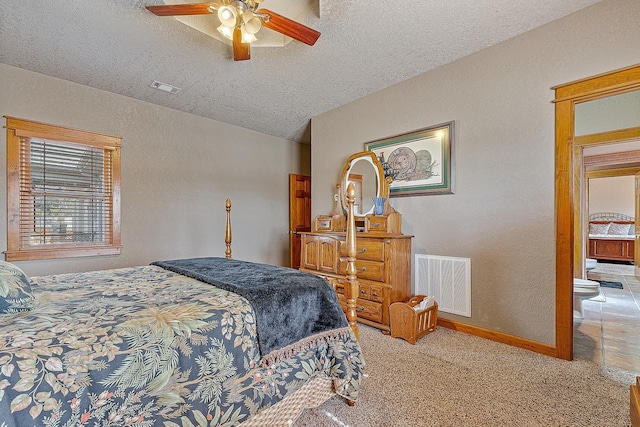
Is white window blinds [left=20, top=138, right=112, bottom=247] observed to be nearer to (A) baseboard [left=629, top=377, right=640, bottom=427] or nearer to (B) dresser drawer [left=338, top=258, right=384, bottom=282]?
(B) dresser drawer [left=338, top=258, right=384, bottom=282]

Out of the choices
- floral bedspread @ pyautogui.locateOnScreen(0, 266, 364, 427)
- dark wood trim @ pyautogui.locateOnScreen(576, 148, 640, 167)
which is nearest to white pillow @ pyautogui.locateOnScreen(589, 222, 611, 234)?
dark wood trim @ pyautogui.locateOnScreen(576, 148, 640, 167)

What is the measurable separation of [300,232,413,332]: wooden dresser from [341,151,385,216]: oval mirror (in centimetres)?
59

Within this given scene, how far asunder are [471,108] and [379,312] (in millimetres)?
2197

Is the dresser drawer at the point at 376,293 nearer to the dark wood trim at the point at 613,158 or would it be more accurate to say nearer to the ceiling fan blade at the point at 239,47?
the ceiling fan blade at the point at 239,47

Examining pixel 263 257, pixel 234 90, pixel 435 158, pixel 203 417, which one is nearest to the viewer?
pixel 203 417

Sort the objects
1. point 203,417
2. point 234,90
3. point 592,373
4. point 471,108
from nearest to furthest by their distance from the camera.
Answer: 1. point 203,417
2. point 592,373
3. point 471,108
4. point 234,90

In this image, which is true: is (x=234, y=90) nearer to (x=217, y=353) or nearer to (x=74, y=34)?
(x=74, y=34)

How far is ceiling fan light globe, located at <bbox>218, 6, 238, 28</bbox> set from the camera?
182cm

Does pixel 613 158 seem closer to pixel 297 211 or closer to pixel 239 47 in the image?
pixel 297 211

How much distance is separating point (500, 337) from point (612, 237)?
7.40 metres

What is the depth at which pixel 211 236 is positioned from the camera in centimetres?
435

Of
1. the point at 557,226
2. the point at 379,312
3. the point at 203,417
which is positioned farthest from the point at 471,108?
the point at 203,417

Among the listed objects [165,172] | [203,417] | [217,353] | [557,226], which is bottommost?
[203,417]

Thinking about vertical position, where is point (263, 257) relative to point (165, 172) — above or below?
below
